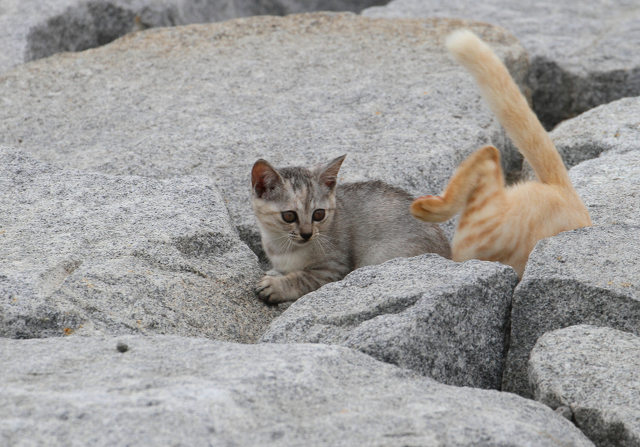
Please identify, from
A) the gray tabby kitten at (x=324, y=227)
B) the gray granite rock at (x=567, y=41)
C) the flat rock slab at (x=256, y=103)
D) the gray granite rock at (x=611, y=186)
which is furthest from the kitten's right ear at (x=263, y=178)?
the gray granite rock at (x=567, y=41)

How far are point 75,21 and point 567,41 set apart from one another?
3968 mm

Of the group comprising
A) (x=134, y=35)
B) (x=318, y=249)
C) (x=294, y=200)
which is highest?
(x=134, y=35)

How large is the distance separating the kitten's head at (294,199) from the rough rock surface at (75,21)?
2.90 meters

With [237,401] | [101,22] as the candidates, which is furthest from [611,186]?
[101,22]

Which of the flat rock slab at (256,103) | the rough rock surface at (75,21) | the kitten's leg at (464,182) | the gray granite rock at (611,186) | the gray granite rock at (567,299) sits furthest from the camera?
the rough rock surface at (75,21)

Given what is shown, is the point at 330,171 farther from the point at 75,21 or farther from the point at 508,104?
the point at 75,21

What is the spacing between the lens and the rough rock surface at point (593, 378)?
2.44m

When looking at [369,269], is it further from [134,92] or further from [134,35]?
[134,35]

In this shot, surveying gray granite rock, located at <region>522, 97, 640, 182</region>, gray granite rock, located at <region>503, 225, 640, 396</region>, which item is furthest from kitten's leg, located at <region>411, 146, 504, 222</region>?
gray granite rock, located at <region>522, 97, 640, 182</region>

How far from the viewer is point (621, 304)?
2.94m

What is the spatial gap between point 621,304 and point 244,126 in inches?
106

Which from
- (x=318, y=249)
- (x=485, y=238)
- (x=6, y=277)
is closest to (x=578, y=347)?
(x=485, y=238)

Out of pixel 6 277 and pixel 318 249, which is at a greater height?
pixel 6 277

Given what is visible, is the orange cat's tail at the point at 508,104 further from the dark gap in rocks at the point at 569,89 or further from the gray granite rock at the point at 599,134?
the dark gap in rocks at the point at 569,89
